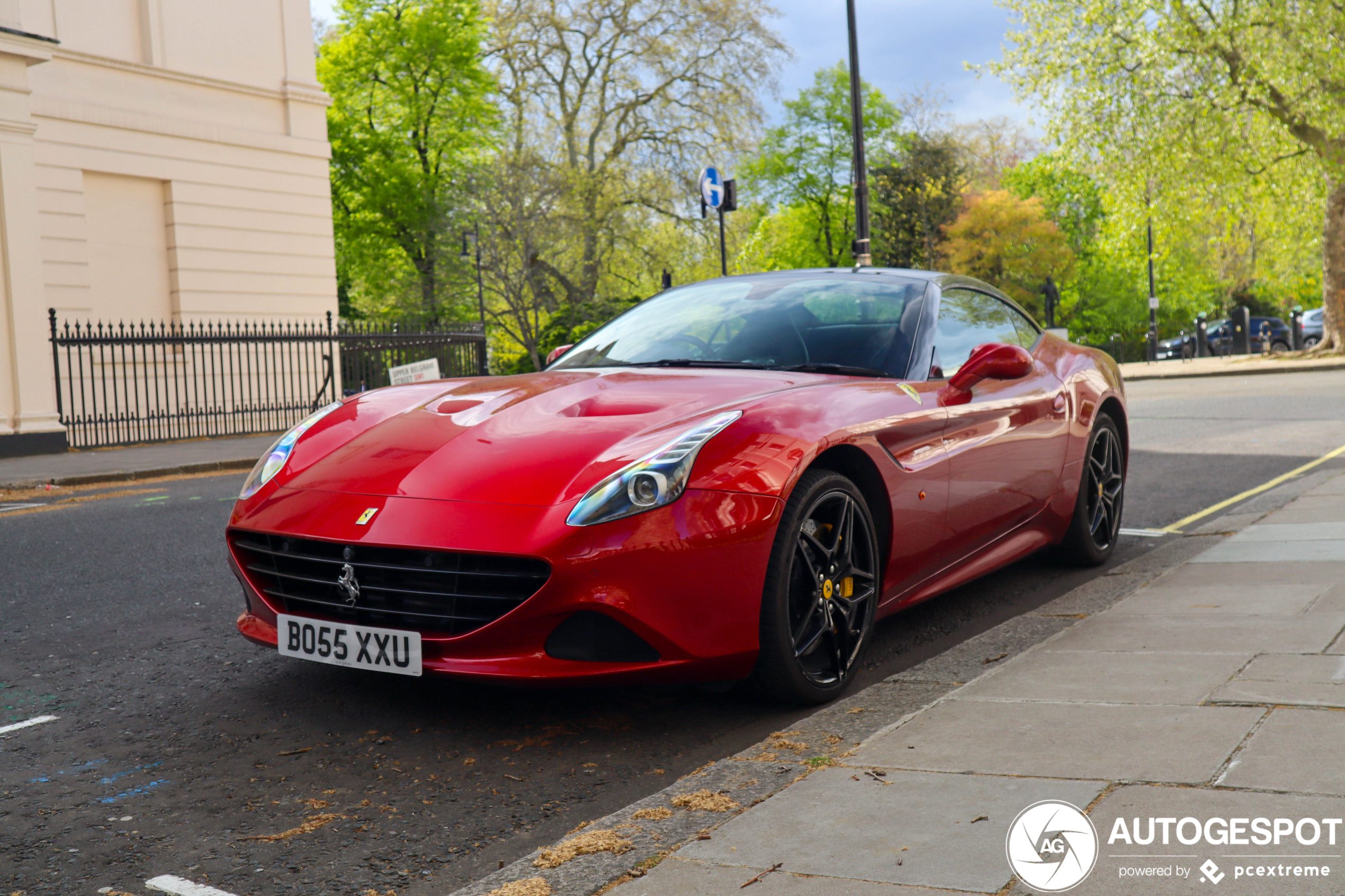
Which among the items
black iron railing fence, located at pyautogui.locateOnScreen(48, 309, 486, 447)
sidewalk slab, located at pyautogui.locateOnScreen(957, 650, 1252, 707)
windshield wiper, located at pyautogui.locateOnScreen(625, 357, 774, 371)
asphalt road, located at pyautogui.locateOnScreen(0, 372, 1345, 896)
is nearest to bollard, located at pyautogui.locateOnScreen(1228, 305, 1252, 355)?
black iron railing fence, located at pyautogui.locateOnScreen(48, 309, 486, 447)

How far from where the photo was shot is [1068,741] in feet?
9.55

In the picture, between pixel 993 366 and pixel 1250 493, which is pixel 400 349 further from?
pixel 993 366

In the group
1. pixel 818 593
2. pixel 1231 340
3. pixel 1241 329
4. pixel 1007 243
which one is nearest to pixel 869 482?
pixel 818 593

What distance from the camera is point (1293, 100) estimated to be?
2719cm

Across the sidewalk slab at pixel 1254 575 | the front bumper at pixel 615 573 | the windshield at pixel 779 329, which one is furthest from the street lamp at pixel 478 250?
the front bumper at pixel 615 573

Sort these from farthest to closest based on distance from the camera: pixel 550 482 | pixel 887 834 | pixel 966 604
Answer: pixel 966 604 → pixel 550 482 → pixel 887 834

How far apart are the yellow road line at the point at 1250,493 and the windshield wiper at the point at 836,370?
3.20m

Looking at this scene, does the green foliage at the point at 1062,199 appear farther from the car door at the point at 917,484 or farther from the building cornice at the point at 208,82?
the car door at the point at 917,484

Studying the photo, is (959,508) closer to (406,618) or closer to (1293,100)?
(406,618)

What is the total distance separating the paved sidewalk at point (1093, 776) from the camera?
2.21 metres

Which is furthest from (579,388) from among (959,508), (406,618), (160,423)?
(160,423)

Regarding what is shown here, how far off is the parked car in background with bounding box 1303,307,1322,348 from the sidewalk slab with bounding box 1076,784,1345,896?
4721 cm

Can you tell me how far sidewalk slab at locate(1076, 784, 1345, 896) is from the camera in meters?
2.11

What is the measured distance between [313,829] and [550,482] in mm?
1046
